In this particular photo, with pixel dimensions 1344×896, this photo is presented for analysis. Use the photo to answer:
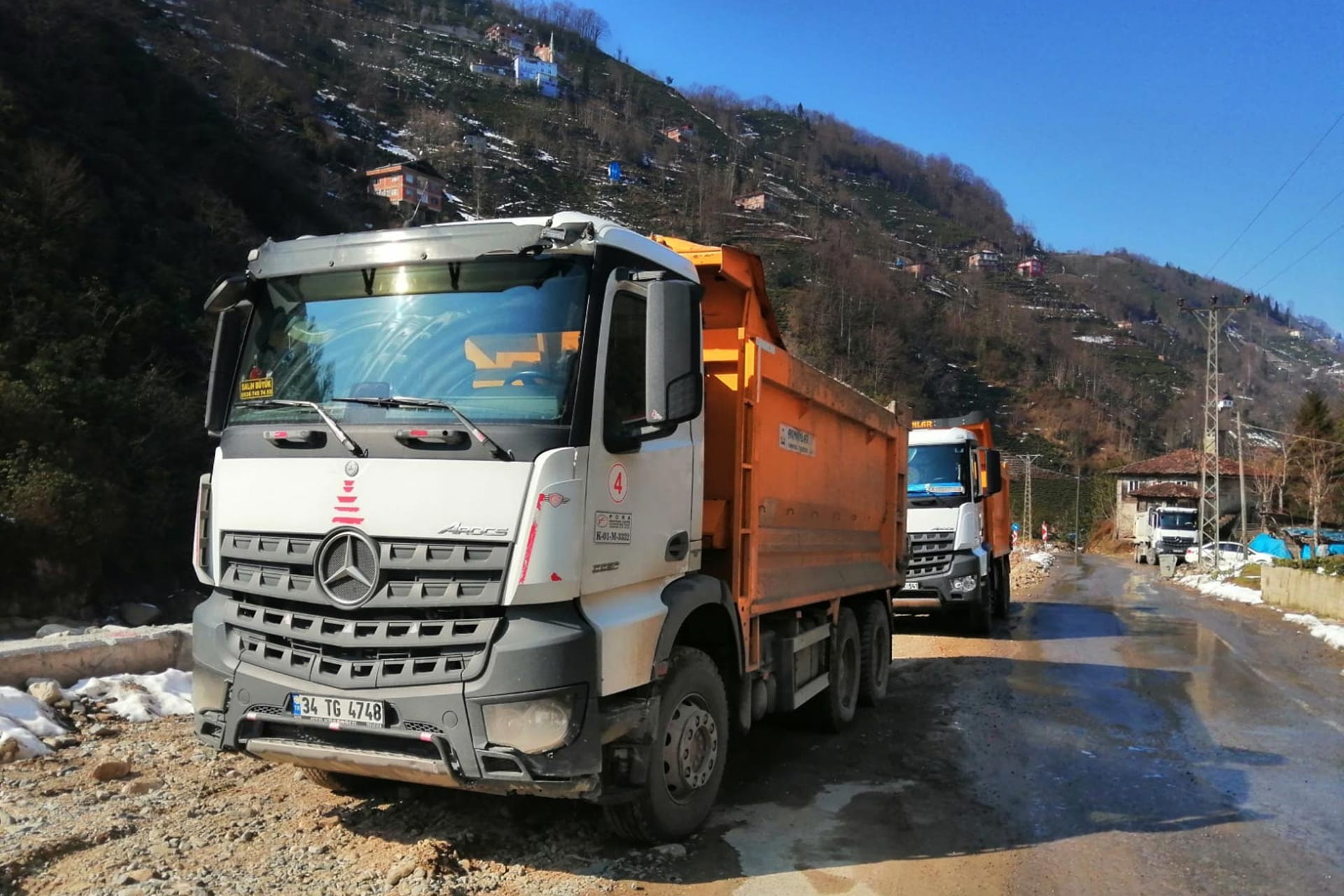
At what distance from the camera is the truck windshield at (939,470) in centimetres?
1341

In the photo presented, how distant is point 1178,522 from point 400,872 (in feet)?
161

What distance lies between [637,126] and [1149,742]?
144 m

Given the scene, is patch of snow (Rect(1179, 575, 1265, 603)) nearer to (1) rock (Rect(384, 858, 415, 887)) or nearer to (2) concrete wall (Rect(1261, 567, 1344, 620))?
(2) concrete wall (Rect(1261, 567, 1344, 620))

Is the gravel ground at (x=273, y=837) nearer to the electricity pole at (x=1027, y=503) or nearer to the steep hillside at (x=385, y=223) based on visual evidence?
the steep hillside at (x=385, y=223)

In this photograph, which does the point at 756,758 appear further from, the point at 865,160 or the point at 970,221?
the point at 865,160

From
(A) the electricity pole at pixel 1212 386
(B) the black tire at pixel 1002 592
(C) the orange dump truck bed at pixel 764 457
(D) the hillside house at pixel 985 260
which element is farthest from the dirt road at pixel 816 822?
(D) the hillside house at pixel 985 260

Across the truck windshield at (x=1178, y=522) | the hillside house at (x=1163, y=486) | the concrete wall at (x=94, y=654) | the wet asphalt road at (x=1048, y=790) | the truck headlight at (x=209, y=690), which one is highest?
the hillside house at (x=1163, y=486)

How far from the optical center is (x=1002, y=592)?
658 inches

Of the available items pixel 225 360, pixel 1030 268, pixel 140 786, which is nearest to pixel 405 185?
pixel 225 360

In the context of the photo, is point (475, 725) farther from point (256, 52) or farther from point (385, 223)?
point (256, 52)

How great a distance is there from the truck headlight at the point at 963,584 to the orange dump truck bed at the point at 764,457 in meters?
5.81

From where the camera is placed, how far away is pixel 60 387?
75.6ft

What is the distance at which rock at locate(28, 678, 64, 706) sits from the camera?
6.12 metres

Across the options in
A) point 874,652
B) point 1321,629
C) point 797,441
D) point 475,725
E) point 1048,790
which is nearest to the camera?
point 475,725
